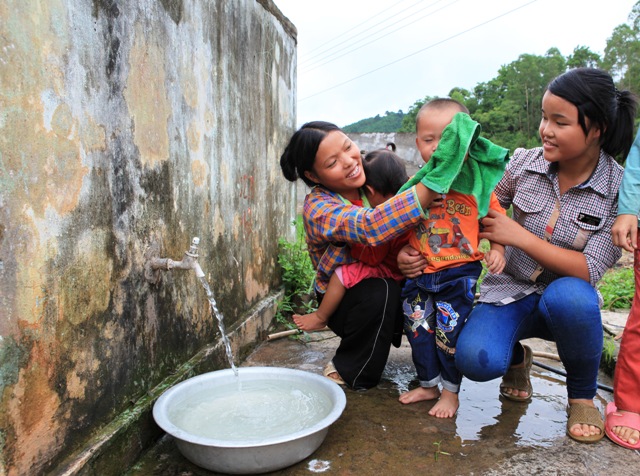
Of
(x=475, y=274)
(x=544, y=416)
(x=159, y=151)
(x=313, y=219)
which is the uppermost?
(x=159, y=151)

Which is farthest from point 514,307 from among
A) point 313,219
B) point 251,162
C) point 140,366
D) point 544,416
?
point 251,162

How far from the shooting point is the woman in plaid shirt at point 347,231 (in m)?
2.30

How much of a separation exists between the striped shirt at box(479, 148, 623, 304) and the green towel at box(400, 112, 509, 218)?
244 mm

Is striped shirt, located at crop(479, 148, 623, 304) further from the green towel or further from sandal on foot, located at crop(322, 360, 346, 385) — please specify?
sandal on foot, located at crop(322, 360, 346, 385)

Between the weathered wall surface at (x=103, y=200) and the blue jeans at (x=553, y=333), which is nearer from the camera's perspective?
the weathered wall surface at (x=103, y=200)

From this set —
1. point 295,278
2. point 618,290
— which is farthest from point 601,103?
point 618,290

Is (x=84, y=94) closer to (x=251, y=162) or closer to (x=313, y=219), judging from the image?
(x=313, y=219)

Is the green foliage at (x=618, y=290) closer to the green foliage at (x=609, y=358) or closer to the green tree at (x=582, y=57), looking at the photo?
the green foliage at (x=609, y=358)

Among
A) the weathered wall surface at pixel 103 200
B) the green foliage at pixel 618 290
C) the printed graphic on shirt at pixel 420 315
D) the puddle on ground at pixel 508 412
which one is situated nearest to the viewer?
the weathered wall surface at pixel 103 200

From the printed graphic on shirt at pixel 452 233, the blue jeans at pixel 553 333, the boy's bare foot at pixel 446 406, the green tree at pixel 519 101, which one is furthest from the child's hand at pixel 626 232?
the green tree at pixel 519 101

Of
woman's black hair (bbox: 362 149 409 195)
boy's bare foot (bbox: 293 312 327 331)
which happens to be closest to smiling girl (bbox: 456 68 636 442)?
woman's black hair (bbox: 362 149 409 195)

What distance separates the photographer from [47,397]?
151 centimetres

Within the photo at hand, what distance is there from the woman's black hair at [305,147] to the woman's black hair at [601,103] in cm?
96

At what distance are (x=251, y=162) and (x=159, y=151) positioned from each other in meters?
1.22
